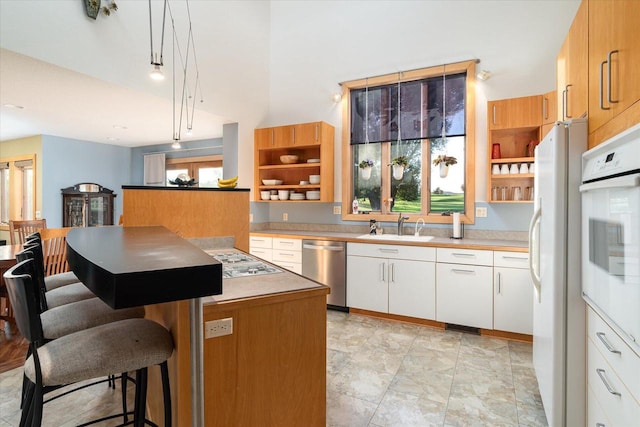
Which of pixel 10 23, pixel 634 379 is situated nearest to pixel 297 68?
pixel 10 23

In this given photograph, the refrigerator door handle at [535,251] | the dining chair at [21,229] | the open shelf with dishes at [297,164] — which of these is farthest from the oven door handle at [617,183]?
the dining chair at [21,229]

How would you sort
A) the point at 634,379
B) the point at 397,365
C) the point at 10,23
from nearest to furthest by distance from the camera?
the point at 634,379, the point at 10,23, the point at 397,365

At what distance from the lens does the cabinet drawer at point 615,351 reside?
104cm

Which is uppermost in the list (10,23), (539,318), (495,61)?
(495,61)

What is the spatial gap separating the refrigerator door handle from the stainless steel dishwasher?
2.02 meters

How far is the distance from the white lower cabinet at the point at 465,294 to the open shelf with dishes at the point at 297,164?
1773 millimetres

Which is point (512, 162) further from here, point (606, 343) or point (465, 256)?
point (606, 343)

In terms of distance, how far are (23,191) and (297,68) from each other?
6.29m

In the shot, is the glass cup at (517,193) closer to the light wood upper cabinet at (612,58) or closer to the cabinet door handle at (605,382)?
the light wood upper cabinet at (612,58)

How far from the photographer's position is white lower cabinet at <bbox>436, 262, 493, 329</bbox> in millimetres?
3213

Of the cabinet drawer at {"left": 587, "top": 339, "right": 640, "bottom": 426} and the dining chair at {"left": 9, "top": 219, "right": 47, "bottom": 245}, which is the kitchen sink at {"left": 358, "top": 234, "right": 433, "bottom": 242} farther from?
the dining chair at {"left": 9, "top": 219, "right": 47, "bottom": 245}

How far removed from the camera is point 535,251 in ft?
6.96

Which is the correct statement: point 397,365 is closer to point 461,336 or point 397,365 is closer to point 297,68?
point 461,336

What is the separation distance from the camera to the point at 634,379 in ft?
3.40
